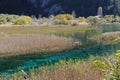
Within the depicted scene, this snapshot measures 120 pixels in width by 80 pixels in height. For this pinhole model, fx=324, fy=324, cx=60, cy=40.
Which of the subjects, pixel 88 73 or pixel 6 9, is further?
pixel 6 9

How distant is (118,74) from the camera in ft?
19.6

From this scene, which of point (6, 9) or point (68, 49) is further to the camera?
point (6, 9)

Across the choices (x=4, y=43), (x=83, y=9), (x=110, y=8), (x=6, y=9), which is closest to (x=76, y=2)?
(x=83, y=9)

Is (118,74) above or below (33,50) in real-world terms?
above

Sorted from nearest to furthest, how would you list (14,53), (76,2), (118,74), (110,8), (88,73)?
(118,74) → (88,73) → (14,53) → (110,8) → (76,2)

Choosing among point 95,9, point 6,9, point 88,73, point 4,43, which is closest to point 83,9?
point 95,9

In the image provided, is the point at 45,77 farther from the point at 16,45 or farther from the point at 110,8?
the point at 110,8

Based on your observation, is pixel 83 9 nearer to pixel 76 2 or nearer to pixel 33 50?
pixel 76 2

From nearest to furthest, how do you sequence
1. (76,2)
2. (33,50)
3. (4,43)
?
(33,50) < (4,43) < (76,2)

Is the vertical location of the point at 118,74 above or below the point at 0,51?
above

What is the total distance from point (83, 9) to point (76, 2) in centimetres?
1073

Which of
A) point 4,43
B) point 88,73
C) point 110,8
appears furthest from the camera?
point 110,8

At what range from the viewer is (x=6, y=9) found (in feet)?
644

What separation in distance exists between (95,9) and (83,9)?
7.44 metres
